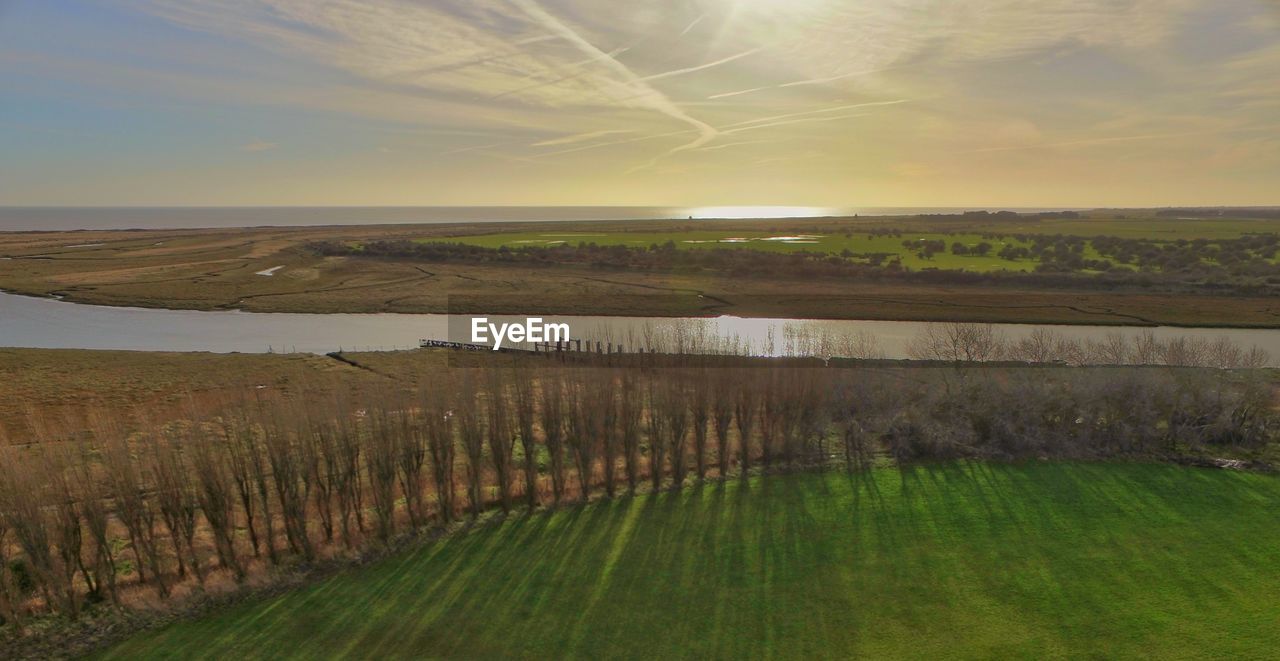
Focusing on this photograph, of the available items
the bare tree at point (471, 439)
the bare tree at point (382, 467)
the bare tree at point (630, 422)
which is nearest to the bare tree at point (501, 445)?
the bare tree at point (471, 439)

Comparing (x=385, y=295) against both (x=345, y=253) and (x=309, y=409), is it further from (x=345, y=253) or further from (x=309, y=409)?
(x=309, y=409)

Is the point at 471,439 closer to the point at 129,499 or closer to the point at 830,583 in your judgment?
the point at 129,499

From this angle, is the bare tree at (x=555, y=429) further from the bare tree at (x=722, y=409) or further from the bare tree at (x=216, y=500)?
the bare tree at (x=216, y=500)

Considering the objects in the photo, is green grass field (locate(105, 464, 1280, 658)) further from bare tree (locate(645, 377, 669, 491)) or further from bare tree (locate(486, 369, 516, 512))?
bare tree (locate(645, 377, 669, 491))

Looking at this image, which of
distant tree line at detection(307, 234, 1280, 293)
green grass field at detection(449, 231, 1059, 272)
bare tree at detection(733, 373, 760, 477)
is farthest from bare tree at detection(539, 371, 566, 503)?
green grass field at detection(449, 231, 1059, 272)

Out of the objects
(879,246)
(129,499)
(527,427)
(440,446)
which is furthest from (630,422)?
(879,246)
